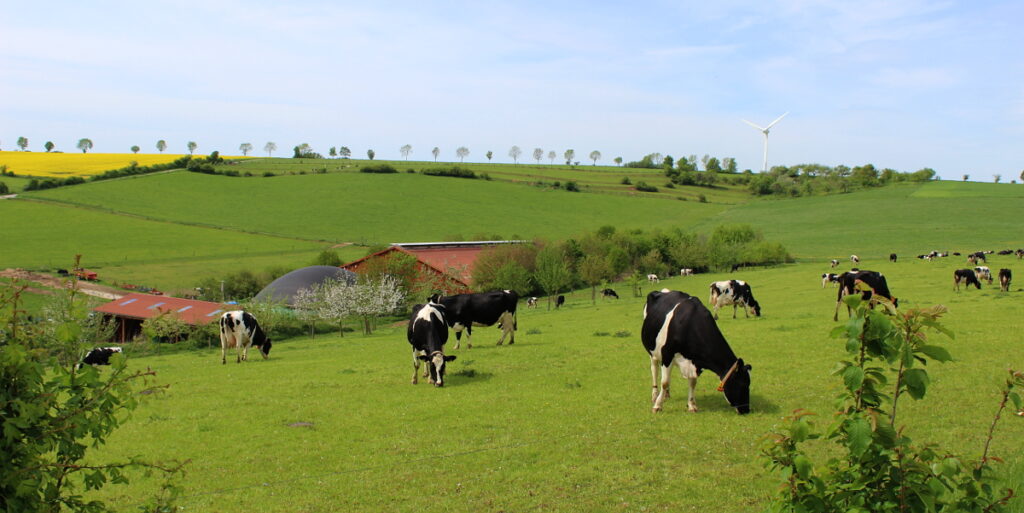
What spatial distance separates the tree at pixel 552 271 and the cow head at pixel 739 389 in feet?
120

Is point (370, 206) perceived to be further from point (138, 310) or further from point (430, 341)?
point (430, 341)

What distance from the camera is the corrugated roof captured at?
150 feet

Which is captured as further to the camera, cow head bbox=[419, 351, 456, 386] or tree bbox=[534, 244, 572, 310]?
tree bbox=[534, 244, 572, 310]

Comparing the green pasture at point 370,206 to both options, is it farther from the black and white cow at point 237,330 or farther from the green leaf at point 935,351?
the green leaf at point 935,351

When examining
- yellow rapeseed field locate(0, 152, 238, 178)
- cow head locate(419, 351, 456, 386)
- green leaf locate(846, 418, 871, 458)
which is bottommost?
cow head locate(419, 351, 456, 386)

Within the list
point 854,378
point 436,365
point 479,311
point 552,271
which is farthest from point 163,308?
point 854,378

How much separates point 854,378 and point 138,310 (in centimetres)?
5966

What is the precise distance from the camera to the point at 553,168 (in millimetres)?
179500

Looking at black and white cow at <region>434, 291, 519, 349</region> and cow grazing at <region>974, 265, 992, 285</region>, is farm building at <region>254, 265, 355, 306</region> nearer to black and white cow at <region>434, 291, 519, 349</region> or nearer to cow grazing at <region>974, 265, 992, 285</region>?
black and white cow at <region>434, 291, 519, 349</region>

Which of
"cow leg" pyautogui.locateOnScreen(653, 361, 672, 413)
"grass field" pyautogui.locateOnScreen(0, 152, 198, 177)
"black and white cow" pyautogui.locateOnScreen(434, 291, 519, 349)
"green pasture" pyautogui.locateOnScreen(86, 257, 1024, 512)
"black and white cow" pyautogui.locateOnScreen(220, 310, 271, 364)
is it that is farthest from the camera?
"grass field" pyautogui.locateOnScreen(0, 152, 198, 177)

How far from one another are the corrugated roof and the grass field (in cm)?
8031

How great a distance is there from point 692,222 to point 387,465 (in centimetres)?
9936

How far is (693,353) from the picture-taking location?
43.1 ft

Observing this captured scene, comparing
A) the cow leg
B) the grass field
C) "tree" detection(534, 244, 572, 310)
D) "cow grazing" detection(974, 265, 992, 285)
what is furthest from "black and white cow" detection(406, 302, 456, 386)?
the grass field
